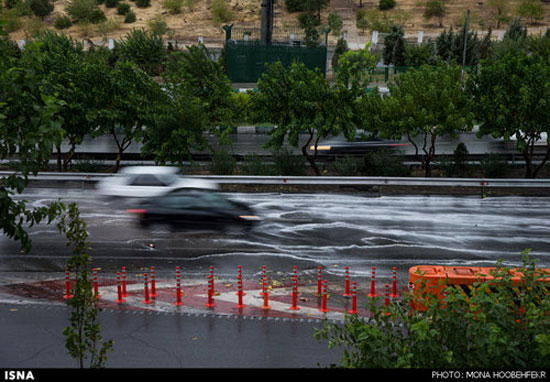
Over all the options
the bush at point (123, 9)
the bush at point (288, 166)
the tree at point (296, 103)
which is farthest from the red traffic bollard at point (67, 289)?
the bush at point (123, 9)

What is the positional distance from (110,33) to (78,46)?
46.0 meters

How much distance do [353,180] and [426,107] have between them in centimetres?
536

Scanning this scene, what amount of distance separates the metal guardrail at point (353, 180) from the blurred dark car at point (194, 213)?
6089 millimetres

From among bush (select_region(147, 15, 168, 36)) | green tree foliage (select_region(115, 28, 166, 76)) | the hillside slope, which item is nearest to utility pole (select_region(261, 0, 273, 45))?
green tree foliage (select_region(115, 28, 166, 76))

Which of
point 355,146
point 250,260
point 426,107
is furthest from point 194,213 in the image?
point 355,146

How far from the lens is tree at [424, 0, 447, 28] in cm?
8138

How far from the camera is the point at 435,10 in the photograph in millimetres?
81688

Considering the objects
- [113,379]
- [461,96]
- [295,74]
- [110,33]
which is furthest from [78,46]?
[110,33]

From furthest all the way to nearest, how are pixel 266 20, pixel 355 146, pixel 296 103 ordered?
pixel 266 20, pixel 355 146, pixel 296 103

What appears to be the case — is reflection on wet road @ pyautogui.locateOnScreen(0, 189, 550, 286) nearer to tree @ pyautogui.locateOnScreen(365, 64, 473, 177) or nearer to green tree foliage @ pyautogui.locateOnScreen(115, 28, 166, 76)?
tree @ pyautogui.locateOnScreen(365, 64, 473, 177)

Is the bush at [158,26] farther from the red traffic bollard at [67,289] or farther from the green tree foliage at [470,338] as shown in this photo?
the green tree foliage at [470,338]

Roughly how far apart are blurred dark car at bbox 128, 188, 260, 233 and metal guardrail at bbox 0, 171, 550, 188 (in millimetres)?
6089

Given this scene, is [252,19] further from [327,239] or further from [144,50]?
[327,239]

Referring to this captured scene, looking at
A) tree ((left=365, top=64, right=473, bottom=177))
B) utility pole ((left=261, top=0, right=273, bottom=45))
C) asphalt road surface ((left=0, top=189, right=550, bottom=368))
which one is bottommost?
asphalt road surface ((left=0, top=189, right=550, bottom=368))
